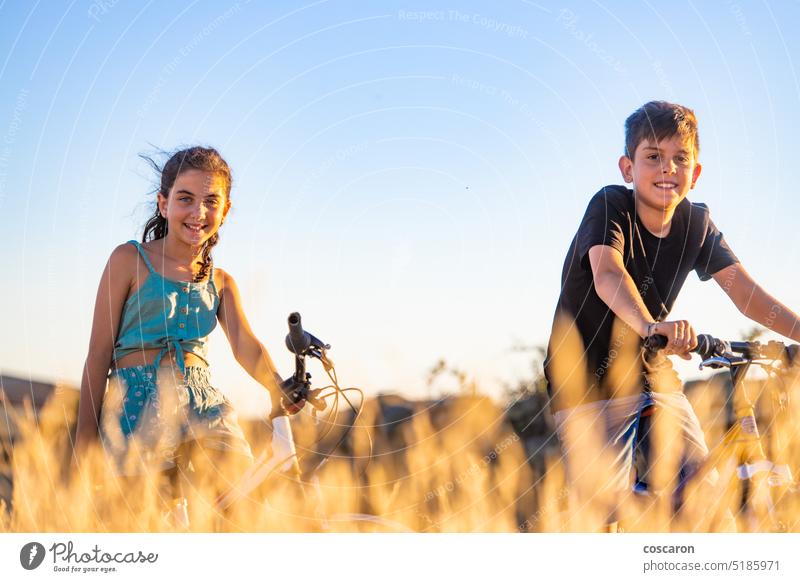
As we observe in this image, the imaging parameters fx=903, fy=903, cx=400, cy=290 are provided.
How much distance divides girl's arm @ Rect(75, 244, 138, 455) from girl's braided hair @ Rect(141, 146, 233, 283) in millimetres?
293

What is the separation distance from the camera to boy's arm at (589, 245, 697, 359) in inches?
112

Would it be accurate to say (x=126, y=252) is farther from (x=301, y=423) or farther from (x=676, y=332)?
(x=676, y=332)

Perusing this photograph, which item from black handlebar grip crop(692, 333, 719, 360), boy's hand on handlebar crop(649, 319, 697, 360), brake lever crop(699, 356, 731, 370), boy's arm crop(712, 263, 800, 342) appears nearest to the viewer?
boy's hand on handlebar crop(649, 319, 697, 360)

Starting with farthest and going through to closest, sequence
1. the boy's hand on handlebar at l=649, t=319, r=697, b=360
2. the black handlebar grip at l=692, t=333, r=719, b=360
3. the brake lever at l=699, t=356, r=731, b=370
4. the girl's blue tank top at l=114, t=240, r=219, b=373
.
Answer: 1. the girl's blue tank top at l=114, t=240, r=219, b=373
2. the brake lever at l=699, t=356, r=731, b=370
3. the black handlebar grip at l=692, t=333, r=719, b=360
4. the boy's hand on handlebar at l=649, t=319, r=697, b=360

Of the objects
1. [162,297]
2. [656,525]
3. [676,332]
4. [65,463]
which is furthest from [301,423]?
[676,332]

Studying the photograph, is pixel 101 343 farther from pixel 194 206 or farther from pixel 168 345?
pixel 194 206

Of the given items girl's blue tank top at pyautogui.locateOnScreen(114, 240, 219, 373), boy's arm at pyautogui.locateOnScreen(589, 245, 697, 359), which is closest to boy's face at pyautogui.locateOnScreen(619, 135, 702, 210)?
boy's arm at pyautogui.locateOnScreen(589, 245, 697, 359)

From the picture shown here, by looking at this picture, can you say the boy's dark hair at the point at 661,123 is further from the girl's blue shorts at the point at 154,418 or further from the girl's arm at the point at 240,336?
the girl's blue shorts at the point at 154,418

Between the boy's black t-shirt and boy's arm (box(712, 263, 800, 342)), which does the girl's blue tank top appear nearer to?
the boy's black t-shirt

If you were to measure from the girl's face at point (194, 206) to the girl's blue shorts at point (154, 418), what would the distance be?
530 mm

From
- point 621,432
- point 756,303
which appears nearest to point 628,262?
point 756,303

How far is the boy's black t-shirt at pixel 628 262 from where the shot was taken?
3480 mm

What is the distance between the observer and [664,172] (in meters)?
3.61
